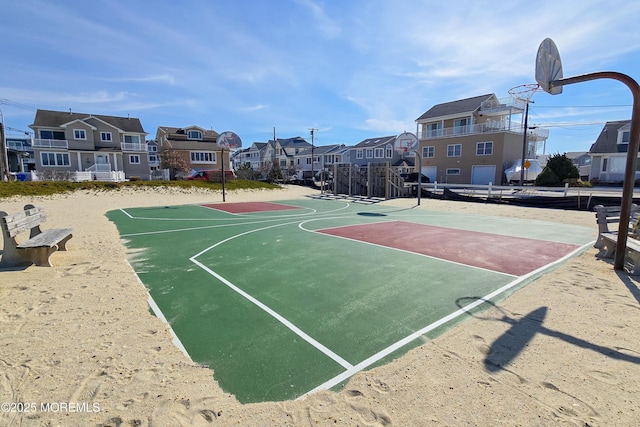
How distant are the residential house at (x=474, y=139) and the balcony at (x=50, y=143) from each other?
42.3 meters

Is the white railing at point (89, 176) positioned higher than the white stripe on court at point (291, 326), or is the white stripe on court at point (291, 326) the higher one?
the white railing at point (89, 176)

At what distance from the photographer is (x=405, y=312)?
4.43m

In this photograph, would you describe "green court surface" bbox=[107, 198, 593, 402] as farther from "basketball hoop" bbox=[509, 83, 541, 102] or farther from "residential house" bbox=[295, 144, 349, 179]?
"residential house" bbox=[295, 144, 349, 179]

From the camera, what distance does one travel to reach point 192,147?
47.8 meters

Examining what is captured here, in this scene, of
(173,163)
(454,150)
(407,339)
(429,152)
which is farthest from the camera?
(429,152)

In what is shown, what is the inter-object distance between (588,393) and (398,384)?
161 centimetres

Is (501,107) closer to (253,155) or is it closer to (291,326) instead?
(291,326)

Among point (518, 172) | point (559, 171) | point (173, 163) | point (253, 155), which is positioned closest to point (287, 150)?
point (253, 155)

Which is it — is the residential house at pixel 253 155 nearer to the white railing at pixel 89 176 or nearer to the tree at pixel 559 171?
the white railing at pixel 89 176

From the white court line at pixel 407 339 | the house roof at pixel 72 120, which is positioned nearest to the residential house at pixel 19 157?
the house roof at pixel 72 120

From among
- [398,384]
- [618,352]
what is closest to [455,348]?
[398,384]

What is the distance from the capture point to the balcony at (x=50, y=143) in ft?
119

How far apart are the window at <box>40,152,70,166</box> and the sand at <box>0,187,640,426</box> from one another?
42.6 m

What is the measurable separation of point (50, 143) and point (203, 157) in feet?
59.0
